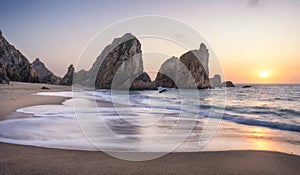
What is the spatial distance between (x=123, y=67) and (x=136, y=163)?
6757 centimetres

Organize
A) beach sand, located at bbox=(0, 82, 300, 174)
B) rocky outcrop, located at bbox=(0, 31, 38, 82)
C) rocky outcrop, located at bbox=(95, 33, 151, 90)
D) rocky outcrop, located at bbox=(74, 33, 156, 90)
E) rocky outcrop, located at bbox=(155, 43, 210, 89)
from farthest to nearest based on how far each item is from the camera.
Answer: rocky outcrop, located at bbox=(155, 43, 210, 89)
rocky outcrop, located at bbox=(0, 31, 38, 82)
rocky outcrop, located at bbox=(95, 33, 151, 90)
rocky outcrop, located at bbox=(74, 33, 156, 90)
beach sand, located at bbox=(0, 82, 300, 174)

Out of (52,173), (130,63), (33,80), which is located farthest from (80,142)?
(33,80)

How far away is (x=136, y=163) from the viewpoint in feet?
15.7

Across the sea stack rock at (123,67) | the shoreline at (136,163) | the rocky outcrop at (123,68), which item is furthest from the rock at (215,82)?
the shoreline at (136,163)

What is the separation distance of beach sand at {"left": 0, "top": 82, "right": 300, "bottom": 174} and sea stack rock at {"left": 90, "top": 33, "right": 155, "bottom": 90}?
2302 inches

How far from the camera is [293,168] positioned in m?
4.82

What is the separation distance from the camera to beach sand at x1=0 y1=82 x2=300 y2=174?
4.30 meters

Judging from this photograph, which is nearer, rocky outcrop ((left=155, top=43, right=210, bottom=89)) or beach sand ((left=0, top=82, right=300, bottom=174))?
beach sand ((left=0, top=82, right=300, bottom=174))

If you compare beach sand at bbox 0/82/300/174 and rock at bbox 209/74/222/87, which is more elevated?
rock at bbox 209/74/222/87

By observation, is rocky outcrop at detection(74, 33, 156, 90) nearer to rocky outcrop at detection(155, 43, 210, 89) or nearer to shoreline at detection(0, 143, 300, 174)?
rocky outcrop at detection(155, 43, 210, 89)

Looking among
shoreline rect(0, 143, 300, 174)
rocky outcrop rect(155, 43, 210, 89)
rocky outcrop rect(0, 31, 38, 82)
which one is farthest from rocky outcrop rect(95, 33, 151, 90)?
shoreline rect(0, 143, 300, 174)

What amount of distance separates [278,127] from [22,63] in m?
83.5

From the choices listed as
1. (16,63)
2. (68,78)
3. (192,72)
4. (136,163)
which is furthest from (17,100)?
(68,78)

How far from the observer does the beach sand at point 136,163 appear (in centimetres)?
430
